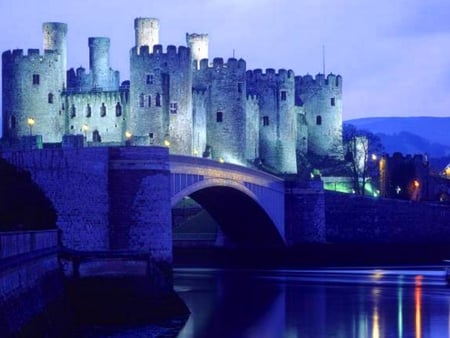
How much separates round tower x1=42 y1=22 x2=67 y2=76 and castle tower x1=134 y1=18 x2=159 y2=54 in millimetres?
2926

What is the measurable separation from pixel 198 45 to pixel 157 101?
7.98m

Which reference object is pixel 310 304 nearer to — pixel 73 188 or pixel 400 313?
pixel 400 313

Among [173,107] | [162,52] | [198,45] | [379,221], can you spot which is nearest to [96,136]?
[173,107]

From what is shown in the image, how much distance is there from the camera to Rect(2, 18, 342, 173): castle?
60406 millimetres

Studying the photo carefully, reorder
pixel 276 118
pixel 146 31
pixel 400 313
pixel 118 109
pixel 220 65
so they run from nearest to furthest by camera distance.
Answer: pixel 400 313 → pixel 118 109 → pixel 146 31 → pixel 220 65 → pixel 276 118

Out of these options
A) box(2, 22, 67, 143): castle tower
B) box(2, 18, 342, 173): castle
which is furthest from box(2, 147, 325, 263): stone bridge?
box(2, 22, 67, 143): castle tower

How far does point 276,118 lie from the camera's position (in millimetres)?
68812

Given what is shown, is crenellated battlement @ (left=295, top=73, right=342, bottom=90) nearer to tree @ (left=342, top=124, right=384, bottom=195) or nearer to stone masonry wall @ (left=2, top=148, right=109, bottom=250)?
tree @ (left=342, top=124, right=384, bottom=195)

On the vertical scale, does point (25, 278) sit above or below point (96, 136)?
below

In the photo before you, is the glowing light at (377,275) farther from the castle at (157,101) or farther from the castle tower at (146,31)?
the castle tower at (146,31)

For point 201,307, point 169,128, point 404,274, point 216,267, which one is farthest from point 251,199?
point 201,307

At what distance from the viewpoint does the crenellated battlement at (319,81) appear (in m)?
73.6

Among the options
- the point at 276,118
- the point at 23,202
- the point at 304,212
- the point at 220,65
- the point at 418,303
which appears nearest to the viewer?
the point at 23,202

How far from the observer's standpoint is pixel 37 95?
2397 inches
